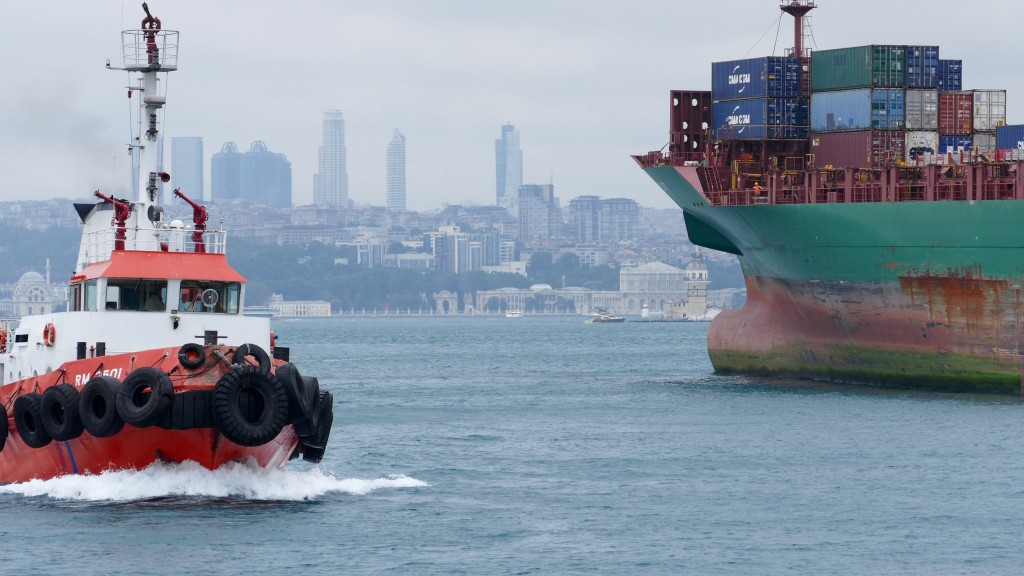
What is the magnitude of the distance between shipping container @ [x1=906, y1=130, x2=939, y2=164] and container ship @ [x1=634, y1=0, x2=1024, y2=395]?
0.07m

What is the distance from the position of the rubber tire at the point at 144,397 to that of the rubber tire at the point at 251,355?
45.2 inches

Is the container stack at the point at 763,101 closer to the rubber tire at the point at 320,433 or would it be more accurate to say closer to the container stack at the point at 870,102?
the container stack at the point at 870,102

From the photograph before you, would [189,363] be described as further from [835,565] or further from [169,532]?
[835,565]

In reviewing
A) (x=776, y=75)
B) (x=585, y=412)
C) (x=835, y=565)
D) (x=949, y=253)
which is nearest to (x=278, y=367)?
(x=835, y=565)

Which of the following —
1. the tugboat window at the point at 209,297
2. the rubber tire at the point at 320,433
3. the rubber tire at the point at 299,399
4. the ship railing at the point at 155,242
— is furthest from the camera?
the ship railing at the point at 155,242

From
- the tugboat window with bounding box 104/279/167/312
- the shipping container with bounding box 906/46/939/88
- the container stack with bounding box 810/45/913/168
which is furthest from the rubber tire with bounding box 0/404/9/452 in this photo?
the shipping container with bounding box 906/46/939/88

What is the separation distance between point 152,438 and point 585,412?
940 inches

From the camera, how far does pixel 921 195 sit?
5575cm

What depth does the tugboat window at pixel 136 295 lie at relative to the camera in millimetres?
30172

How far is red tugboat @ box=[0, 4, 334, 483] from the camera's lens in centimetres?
2772

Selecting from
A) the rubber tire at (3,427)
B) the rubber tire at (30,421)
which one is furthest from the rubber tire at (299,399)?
the rubber tire at (3,427)

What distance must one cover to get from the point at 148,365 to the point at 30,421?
314cm

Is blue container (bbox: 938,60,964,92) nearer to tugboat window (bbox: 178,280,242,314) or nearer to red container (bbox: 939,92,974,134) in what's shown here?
red container (bbox: 939,92,974,134)

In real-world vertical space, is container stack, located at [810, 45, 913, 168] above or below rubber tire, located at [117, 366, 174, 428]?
above
